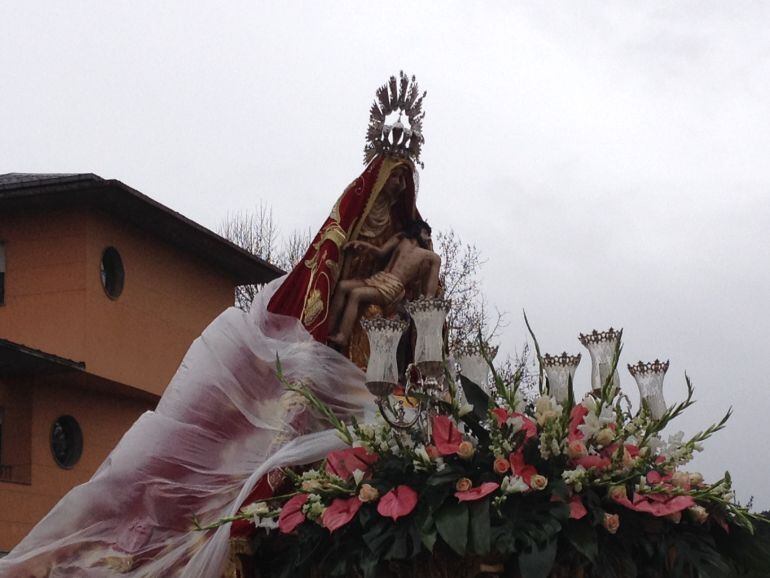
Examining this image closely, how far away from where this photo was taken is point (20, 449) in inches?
883

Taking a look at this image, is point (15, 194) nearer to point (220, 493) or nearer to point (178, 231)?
point (178, 231)

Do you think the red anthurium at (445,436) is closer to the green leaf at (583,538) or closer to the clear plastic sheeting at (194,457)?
the green leaf at (583,538)

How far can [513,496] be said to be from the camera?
17.6 feet

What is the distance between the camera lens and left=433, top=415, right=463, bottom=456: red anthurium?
5.52m

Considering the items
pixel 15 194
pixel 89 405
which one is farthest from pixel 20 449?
pixel 15 194

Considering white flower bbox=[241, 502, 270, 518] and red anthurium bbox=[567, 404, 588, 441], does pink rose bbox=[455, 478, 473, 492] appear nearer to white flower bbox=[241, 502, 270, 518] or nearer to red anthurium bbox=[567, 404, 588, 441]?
red anthurium bbox=[567, 404, 588, 441]

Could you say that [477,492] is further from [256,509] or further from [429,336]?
[256,509]

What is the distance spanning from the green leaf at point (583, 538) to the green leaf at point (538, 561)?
12 cm

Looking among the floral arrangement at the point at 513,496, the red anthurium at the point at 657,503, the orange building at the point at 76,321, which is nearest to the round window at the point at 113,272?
the orange building at the point at 76,321

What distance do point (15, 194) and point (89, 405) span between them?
425 cm

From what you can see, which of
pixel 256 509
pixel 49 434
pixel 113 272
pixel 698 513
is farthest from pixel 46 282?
pixel 698 513

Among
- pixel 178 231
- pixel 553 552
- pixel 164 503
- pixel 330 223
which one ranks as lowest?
pixel 553 552

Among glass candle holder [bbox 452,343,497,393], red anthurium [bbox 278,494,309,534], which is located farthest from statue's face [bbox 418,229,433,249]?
red anthurium [bbox 278,494,309,534]

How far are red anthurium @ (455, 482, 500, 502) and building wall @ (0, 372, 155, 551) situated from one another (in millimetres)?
17098
